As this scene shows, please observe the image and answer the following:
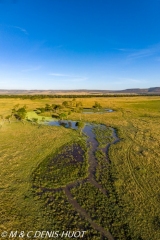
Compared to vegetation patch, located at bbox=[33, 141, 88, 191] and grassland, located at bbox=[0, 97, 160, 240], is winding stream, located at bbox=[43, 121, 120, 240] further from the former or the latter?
vegetation patch, located at bbox=[33, 141, 88, 191]

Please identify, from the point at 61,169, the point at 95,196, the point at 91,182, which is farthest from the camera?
the point at 61,169

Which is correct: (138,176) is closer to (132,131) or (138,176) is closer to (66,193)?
(66,193)

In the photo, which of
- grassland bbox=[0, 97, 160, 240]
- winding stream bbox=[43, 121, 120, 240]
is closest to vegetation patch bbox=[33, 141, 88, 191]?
grassland bbox=[0, 97, 160, 240]

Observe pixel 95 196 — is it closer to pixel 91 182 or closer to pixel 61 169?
pixel 91 182

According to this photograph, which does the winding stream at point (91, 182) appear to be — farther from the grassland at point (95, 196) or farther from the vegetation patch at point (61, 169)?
the vegetation patch at point (61, 169)

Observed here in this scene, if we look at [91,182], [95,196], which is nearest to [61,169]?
[91,182]

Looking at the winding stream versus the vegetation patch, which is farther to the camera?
the vegetation patch

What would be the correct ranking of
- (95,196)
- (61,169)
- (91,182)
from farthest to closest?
(61,169) < (91,182) < (95,196)

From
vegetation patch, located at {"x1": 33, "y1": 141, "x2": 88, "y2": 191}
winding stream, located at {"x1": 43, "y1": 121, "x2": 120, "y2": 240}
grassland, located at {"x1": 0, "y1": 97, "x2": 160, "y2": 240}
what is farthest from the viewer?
vegetation patch, located at {"x1": 33, "y1": 141, "x2": 88, "y2": 191}

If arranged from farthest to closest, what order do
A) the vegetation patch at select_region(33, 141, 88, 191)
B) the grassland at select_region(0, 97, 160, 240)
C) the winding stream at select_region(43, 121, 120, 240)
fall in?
the vegetation patch at select_region(33, 141, 88, 191), the grassland at select_region(0, 97, 160, 240), the winding stream at select_region(43, 121, 120, 240)

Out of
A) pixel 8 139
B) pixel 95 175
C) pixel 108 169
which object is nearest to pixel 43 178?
pixel 95 175


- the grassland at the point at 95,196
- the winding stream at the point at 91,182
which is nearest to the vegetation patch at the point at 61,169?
the grassland at the point at 95,196
